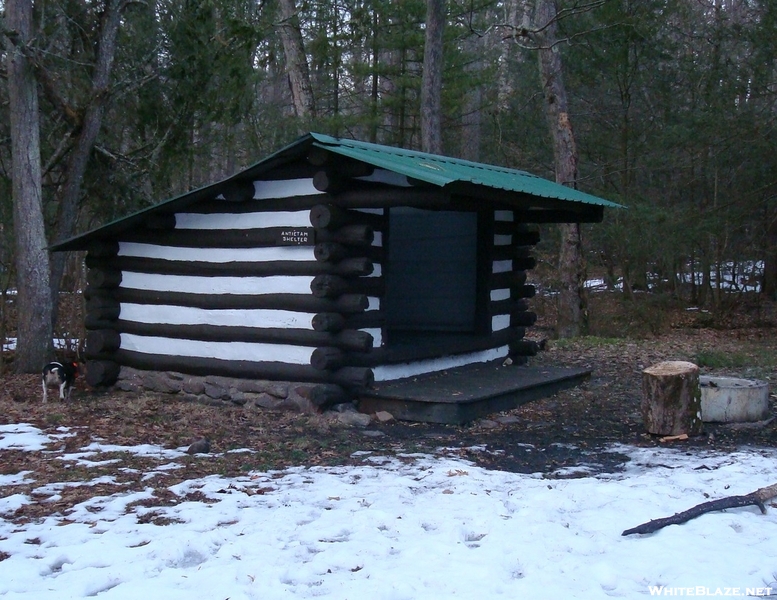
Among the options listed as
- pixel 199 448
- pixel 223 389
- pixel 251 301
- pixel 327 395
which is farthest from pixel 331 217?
pixel 199 448

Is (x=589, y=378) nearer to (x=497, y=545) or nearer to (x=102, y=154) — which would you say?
(x=497, y=545)

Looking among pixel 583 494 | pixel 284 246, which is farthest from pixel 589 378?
pixel 583 494

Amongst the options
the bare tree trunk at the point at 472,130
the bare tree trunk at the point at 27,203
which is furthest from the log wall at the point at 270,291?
the bare tree trunk at the point at 472,130

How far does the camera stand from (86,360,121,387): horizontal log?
1026cm

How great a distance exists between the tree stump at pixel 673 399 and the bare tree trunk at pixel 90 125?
8.41 m

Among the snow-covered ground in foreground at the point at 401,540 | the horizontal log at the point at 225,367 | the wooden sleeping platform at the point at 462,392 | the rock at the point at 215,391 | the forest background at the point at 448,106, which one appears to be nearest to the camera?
the snow-covered ground in foreground at the point at 401,540

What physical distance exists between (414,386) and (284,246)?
82.8 inches

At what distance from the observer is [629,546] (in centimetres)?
466

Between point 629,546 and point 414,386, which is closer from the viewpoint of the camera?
point 629,546

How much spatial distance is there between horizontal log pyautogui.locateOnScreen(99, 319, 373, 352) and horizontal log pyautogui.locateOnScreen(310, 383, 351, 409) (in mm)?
432

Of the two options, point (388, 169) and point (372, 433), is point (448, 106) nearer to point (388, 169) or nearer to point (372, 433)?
point (388, 169)

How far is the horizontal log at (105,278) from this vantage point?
1041cm

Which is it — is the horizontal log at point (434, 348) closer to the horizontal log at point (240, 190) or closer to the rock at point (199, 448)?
the rock at point (199, 448)

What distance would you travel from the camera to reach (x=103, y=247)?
10438 mm
